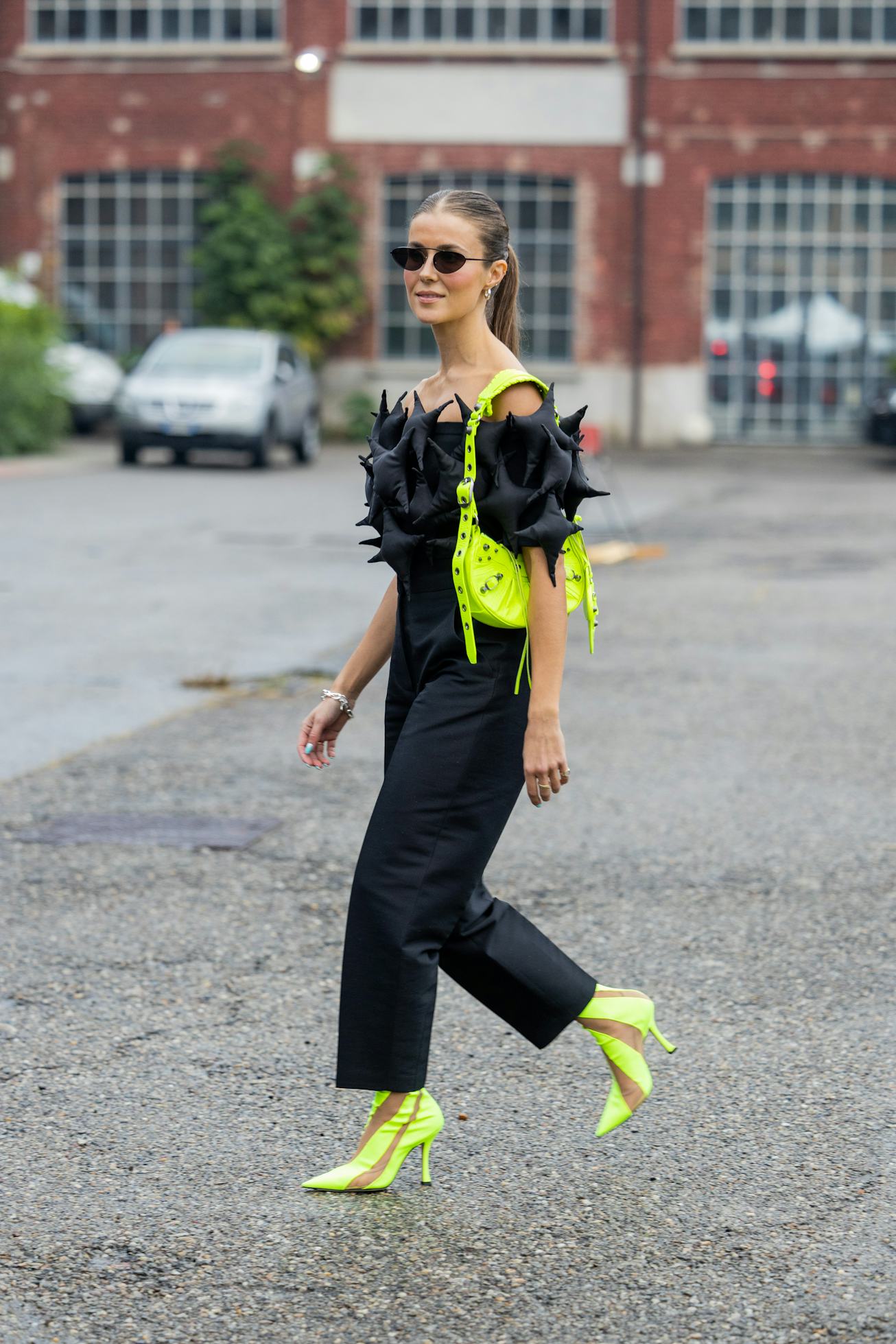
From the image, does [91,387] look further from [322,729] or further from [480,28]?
[322,729]

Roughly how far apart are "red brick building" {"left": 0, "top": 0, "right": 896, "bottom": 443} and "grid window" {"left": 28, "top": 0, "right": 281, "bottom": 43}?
0.11 feet

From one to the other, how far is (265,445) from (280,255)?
6.96 m

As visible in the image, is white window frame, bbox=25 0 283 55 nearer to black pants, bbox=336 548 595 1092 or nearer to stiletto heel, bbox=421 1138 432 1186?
black pants, bbox=336 548 595 1092

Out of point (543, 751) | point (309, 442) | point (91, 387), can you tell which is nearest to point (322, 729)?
point (543, 751)

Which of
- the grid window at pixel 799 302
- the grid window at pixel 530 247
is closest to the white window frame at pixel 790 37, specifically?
the grid window at pixel 799 302

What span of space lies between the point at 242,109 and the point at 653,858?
26872 millimetres

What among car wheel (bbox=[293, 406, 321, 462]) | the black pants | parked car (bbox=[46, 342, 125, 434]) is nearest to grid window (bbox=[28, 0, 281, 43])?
parked car (bbox=[46, 342, 125, 434])

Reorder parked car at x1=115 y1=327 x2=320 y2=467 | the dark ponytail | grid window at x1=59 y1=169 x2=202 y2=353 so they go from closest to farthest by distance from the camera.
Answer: the dark ponytail → parked car at x1=115 y1=327 x2=320 y2=467 → grid window at x1=59 y1=169 x2=202 y2=353

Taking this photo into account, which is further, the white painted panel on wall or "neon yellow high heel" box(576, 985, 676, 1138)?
the white painted panel on wall

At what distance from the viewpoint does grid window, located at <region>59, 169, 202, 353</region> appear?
31812 mm

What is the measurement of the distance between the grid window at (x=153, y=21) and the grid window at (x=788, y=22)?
21.7ft

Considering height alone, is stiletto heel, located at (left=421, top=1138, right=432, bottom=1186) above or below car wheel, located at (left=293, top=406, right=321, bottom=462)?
below

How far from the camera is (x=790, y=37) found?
98.9 feet

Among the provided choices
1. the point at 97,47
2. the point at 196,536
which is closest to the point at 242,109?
the point at 97,47
